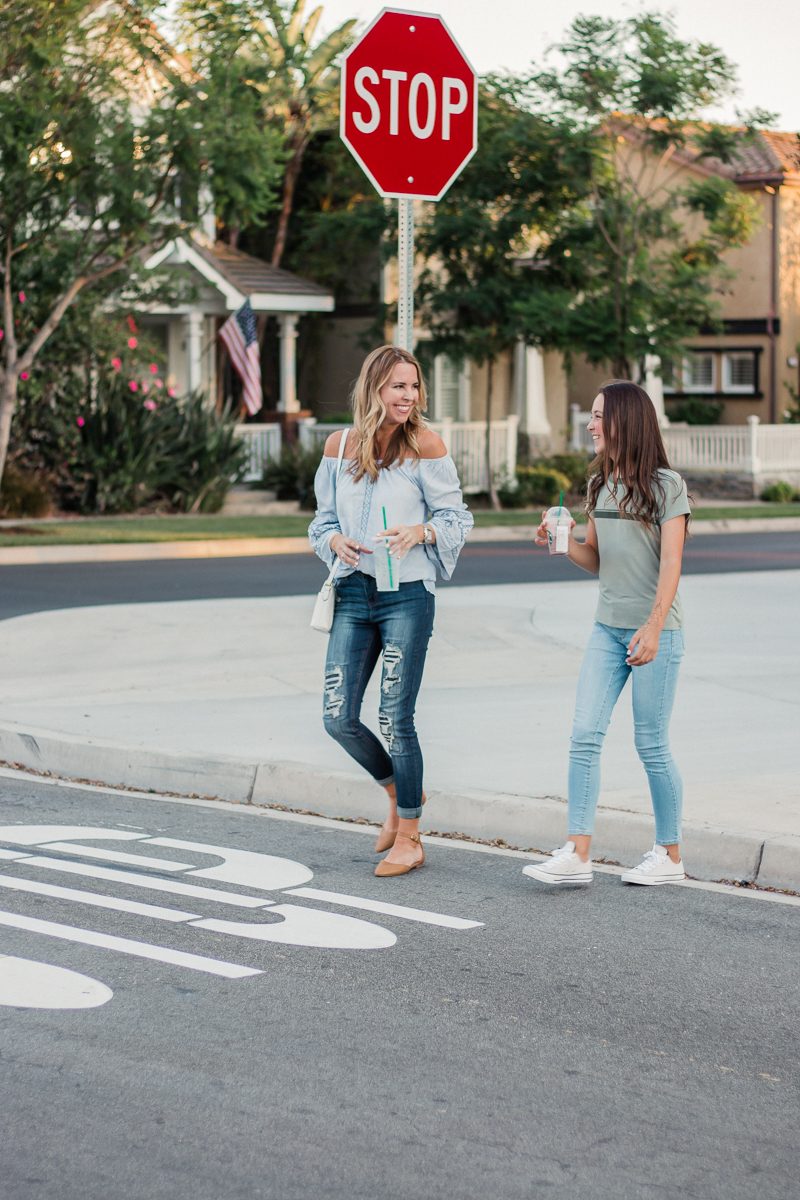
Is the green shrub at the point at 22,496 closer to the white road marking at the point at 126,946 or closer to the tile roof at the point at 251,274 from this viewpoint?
the tile roof at the point at 251,274

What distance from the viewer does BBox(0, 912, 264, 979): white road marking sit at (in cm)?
565

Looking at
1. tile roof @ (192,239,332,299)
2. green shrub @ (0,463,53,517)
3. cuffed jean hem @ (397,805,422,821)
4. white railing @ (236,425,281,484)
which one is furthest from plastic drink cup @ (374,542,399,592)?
tile roof @ (192,239,332,299)

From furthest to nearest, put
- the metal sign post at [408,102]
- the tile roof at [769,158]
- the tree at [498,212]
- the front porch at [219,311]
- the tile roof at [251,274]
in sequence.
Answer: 1. the tile roof at [769,158]
2. the tile roof at [251,274]
3. the front porch at [219,311]
4. the tree at [498,212]
5. the metal sign post at [408,102]

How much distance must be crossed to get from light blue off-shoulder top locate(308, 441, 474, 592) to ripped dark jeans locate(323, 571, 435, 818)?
0.08 metres

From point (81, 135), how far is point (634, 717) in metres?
18.0

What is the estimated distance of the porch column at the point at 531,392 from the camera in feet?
125

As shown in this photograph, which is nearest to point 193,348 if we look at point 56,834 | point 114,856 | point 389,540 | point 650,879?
point 56,834

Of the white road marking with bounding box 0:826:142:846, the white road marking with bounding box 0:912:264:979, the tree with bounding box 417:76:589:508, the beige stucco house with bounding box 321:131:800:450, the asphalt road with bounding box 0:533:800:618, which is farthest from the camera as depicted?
the beige stucco house with bounding box 321:131:800:450

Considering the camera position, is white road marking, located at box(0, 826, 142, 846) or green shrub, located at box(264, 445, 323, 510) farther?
green shrub, located at box(264, 445, 323, 510)

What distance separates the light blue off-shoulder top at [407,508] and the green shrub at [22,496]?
21.4 meters

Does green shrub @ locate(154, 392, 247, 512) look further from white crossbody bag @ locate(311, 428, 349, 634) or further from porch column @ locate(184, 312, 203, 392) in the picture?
white crossbody bag @ locate(311, 428, 349, 634)

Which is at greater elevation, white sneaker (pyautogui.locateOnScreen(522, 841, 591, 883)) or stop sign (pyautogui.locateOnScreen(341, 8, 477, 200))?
stop sign (pyautogui.locateOnScreen(341, 8, 477, 200))

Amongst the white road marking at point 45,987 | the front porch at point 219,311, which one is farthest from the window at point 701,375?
the white road marking at point 45,987

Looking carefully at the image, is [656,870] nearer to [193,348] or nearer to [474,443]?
[193,348]
